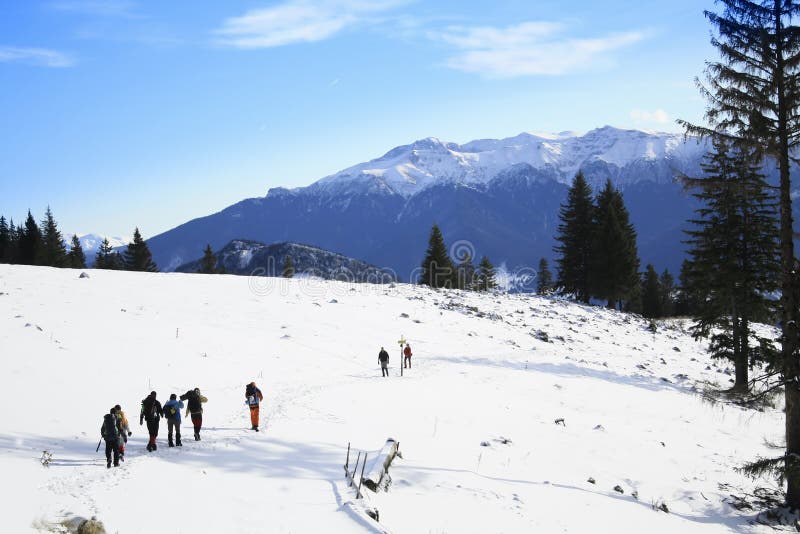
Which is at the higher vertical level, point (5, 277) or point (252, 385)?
point (5, 277)

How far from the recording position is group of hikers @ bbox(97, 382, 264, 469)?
437 inches

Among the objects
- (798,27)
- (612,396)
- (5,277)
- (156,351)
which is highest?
(798,27)

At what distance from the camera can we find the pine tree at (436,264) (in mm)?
65062

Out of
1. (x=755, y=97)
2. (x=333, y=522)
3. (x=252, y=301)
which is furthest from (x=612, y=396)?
(x=252, y=301)

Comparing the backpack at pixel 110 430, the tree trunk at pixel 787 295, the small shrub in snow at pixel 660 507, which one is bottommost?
the small shrub in snow at pixel 660 507

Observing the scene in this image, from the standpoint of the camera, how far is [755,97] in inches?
480

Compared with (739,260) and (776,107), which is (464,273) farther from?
(776,107)

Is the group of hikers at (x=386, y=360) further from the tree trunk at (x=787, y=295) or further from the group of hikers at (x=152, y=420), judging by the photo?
the tree trunk at (x=787, y=295)

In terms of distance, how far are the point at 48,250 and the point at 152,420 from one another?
225ft

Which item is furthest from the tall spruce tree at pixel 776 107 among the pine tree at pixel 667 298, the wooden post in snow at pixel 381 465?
the pine tree at pixel 667 298

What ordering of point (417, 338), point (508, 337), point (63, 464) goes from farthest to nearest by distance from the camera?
point (508, 337), point (417, 338), point (63, 464)

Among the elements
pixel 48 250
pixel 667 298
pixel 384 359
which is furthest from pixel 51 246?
pixel 667 298

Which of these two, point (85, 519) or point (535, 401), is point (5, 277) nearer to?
point (85, 519)

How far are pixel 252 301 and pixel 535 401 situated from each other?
67.6ft
